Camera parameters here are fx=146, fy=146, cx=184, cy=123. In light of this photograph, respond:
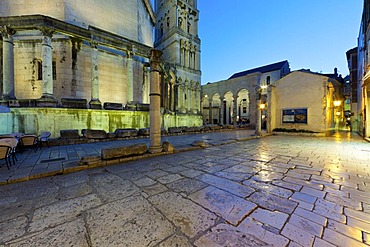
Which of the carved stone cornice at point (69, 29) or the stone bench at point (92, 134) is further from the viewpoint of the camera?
the carved stone cornice at point (69, 29)

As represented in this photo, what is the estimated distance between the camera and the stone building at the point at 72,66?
904 centimetres

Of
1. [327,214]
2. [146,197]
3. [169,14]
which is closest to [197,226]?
[146,197]

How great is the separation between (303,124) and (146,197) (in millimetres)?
14150

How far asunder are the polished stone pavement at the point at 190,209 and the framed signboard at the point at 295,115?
10.0 meters

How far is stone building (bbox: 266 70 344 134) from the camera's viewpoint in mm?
11273

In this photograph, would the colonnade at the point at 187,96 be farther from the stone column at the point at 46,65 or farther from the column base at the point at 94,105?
the stone column at the point at 46,65

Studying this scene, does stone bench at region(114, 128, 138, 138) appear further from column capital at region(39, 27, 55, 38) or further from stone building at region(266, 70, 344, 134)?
stone building at region(266, 70, 344, 134)

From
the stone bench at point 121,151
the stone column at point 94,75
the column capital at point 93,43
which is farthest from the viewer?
the column capital at point 93,43

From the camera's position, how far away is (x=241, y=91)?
3419cm

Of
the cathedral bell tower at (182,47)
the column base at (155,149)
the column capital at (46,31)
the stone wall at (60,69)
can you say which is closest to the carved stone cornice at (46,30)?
the column capital at (46,31)

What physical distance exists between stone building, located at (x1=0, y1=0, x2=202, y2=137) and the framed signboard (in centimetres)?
1121

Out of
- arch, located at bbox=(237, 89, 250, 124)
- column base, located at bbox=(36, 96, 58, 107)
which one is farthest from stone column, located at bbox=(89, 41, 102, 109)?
arch, located at bbox=(237, 89, 250, 124)

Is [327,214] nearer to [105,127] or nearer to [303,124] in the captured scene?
[105,127]

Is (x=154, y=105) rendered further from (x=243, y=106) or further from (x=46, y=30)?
(x=243, y=106)
